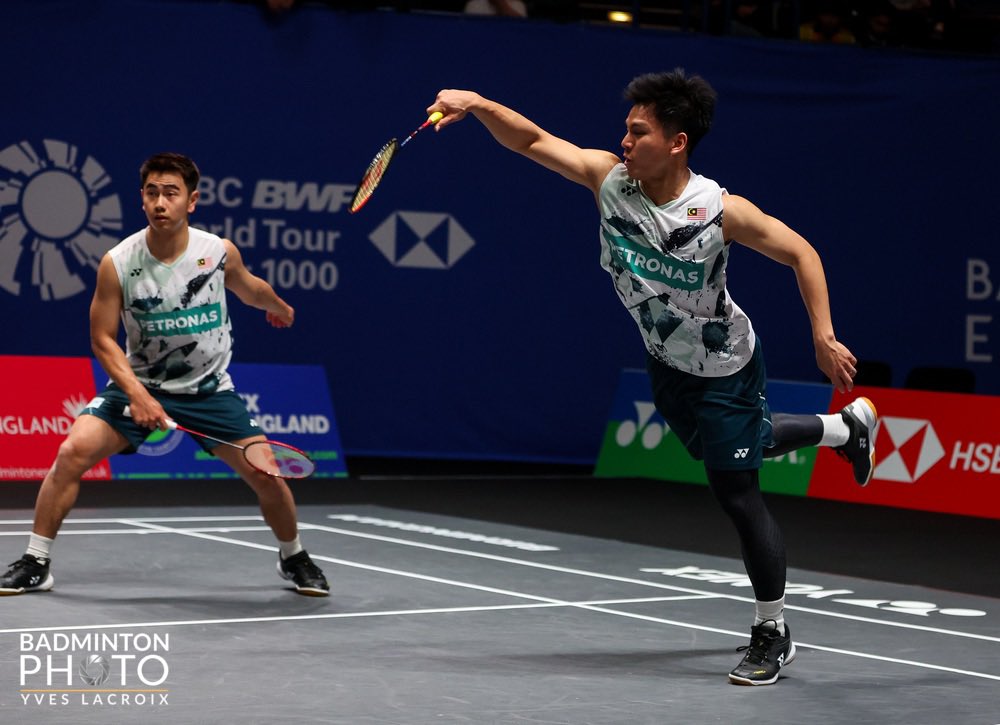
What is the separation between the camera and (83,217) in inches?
460

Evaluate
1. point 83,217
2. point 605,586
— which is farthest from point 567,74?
point 605,586

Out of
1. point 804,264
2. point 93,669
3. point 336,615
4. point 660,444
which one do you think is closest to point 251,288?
point 336,615

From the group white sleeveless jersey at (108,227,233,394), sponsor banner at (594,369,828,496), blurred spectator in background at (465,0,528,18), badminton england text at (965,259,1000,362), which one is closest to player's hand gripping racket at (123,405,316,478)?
white sleeveless jersey at (108,227,233,394)

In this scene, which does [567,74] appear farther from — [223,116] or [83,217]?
[83,217]

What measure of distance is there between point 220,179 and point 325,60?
1169 mm

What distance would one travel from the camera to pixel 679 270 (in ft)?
17.3

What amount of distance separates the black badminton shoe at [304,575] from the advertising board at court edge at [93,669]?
3.39ft

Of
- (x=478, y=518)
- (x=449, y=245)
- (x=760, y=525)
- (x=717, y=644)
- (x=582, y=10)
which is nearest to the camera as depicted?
(x=760, y=525)

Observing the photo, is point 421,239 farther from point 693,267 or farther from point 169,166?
point 693,267

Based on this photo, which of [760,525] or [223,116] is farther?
[223,116]

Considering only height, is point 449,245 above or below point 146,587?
above

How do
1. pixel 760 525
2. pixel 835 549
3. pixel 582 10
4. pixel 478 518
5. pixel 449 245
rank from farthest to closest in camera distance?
pixel 582 10
pixel 449 245
pixel 478 518
pixel 835 549
pixel 760 525

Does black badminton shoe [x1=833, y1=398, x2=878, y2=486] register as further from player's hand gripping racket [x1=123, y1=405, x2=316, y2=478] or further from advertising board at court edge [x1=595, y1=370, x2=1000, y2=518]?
advertising board at court edge [x1=595, y1=370, x2=1000, y2=518]

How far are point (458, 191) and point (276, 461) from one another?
6022 mm
